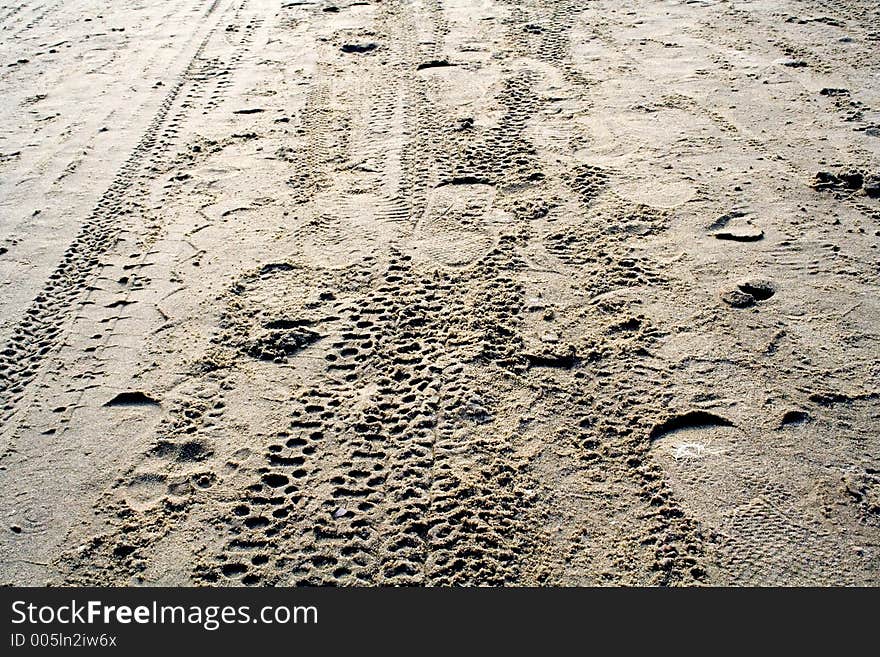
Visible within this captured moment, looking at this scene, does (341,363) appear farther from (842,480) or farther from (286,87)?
(286,87)

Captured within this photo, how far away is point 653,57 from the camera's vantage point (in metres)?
5.63

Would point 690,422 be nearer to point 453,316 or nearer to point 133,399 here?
point 453,316

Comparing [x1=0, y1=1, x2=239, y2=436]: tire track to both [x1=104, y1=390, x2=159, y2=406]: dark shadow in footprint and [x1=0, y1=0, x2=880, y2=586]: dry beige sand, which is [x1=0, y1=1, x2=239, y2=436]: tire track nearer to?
[x1=0, y1=0, x2=880, y2=586]: dry beige sand

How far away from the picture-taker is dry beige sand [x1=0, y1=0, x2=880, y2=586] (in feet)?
8.27

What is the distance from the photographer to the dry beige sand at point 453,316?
2.52 metres

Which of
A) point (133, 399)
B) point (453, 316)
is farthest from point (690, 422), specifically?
point (133, 399)

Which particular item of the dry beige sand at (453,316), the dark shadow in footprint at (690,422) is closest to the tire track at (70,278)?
the dry beige sand at (453,316)

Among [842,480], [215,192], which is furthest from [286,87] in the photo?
[842,480]

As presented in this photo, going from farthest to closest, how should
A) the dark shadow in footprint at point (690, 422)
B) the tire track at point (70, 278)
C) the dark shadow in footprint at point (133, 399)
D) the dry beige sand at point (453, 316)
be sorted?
1. the tire track at point (70, 278)
2. the dark shadow in footprint at point (133, 399)
3. the dark shadow in footprint at point (690, 422)
4. the dry beige sand at point (453, 316)

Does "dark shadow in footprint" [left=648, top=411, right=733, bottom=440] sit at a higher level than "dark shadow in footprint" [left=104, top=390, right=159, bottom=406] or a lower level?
lower

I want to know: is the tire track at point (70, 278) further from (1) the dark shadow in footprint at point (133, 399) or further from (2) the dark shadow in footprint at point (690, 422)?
(2) the dark shadow in footprint at point (690, 422)

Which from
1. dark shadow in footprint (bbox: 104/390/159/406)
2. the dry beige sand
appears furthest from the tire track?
dark shadow in footprint (bbox: 104/390/159/406)

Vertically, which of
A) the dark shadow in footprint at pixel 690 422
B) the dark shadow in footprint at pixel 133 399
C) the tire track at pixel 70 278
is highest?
the tire track at pixel 70 278

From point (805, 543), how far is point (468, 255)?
74.8 inches
